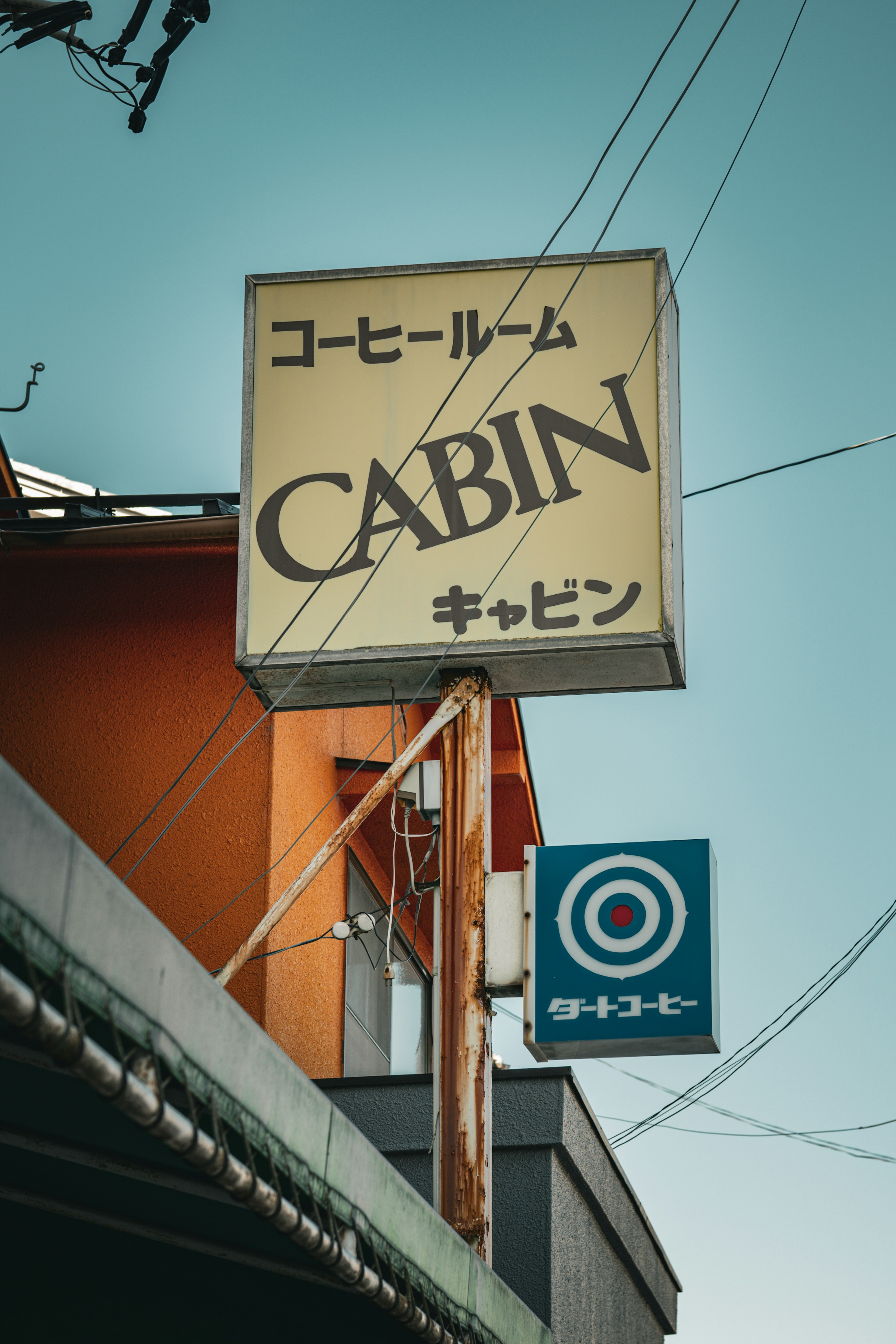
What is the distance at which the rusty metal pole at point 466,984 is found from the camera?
22.7ft

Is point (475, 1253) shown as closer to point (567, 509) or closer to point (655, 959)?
point (655, 959)

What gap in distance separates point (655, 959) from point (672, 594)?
2.02m

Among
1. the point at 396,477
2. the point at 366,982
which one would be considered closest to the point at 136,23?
the point at 396,477

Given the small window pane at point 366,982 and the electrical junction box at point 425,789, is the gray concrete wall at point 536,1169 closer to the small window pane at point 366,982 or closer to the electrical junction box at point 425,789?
the electrical junction box at point 425,789

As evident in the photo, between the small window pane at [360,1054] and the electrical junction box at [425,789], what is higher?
the electrical junction box at [425,789]

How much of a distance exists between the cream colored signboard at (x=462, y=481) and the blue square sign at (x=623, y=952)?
1258 mm

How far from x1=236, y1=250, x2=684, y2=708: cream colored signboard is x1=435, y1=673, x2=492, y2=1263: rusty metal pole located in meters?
0.53

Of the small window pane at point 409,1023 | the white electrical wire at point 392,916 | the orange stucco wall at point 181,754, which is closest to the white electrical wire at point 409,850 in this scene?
the white electrical wire at point 392,916

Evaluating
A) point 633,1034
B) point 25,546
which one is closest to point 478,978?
point 633,1034

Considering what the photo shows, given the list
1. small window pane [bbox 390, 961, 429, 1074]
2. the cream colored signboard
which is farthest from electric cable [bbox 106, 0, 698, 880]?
small window pane [bbox 390, 961, 429, 1074]

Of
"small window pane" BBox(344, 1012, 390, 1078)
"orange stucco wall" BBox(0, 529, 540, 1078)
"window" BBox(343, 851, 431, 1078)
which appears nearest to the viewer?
"orange stucco wall" BBox(0, 529, 540, 1078)

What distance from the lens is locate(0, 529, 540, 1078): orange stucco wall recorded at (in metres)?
9.70

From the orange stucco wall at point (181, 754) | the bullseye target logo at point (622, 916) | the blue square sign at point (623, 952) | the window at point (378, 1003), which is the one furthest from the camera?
the window at point (378, 1003)

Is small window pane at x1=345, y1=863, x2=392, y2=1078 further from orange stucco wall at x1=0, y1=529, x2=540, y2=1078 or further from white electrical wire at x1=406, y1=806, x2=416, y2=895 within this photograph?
white electrical wire at x1=406, y1=806, x2=416, y2=895
